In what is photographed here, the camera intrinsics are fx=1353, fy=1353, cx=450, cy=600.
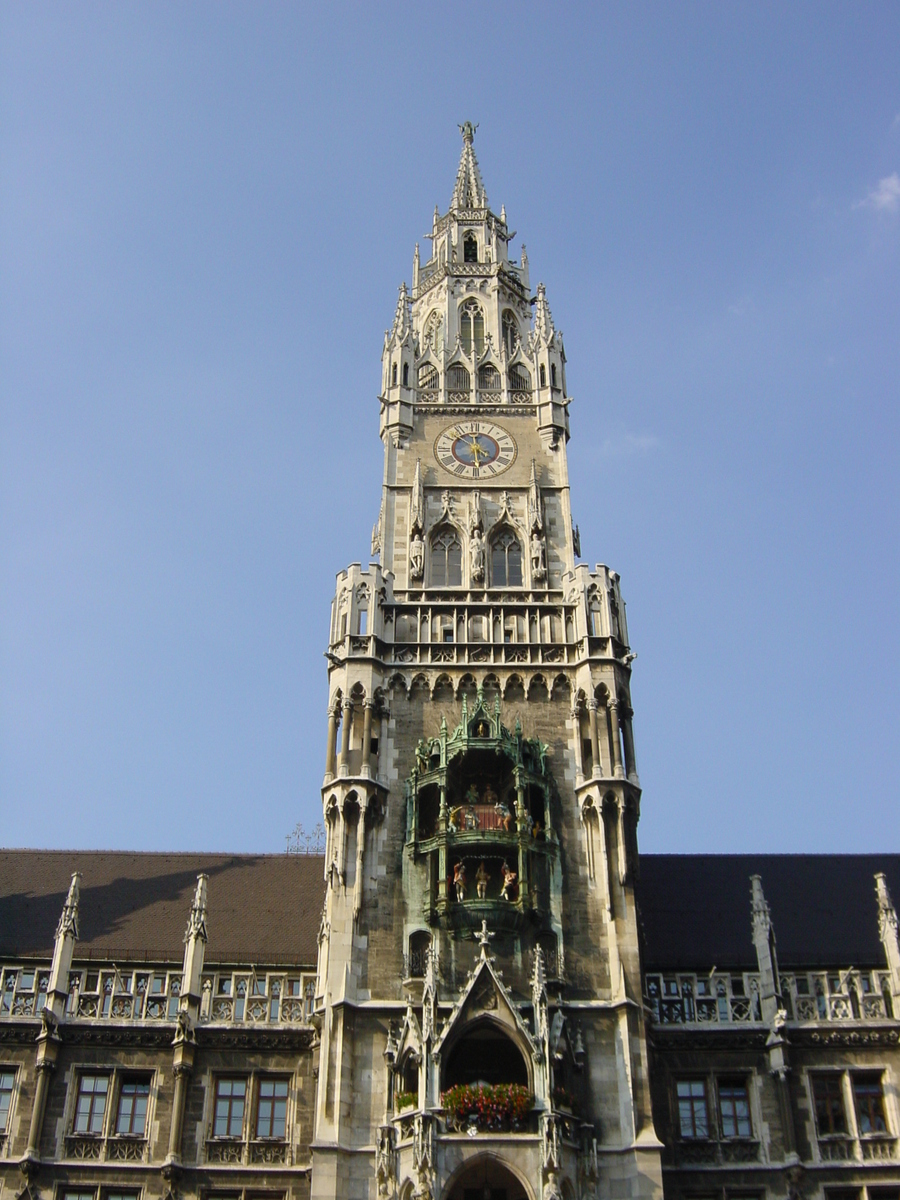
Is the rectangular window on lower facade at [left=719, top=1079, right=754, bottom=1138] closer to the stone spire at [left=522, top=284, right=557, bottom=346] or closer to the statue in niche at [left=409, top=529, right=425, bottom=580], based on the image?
the statue in niche at [left=409, top=529, right=425, bottom=580]

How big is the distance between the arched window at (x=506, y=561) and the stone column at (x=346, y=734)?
6.56 metres

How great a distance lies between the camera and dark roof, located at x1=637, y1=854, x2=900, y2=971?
36.8 meters

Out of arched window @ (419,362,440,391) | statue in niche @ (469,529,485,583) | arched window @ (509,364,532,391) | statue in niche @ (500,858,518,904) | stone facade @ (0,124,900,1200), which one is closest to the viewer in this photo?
stone facade @ (0,124,900,1200)

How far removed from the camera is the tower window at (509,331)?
157ft

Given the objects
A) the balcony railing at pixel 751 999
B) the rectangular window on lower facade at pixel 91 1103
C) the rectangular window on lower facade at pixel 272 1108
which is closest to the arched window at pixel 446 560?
the balcony railing at pixel 751 999

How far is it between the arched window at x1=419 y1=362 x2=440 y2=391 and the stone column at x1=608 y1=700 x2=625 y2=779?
14.3m

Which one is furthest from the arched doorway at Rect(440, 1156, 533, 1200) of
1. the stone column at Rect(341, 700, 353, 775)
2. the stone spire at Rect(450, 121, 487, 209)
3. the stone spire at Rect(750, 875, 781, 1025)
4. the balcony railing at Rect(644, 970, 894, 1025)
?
the stone spire at Rect(450, 121, 487, 209)

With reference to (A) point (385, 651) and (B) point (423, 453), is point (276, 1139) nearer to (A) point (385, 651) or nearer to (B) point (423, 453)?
(A) point (385, 651)

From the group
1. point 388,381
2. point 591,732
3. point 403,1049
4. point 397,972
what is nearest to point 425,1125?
point 403,1049

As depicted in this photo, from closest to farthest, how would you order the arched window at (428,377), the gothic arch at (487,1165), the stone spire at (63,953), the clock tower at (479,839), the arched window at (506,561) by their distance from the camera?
the gothic arch at (487,1165)
the clock tower at (479,839)
the stone spire at (63,953)
the arched window at (506,561)
the arched window at (428,377)

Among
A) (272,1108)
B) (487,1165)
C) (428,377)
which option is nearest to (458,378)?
(428,377)

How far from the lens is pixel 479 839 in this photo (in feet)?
111

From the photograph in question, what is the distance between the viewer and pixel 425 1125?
29.6 m

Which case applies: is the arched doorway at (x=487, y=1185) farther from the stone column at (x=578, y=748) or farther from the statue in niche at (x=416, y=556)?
the statue in niche at (x=416, y=556)
